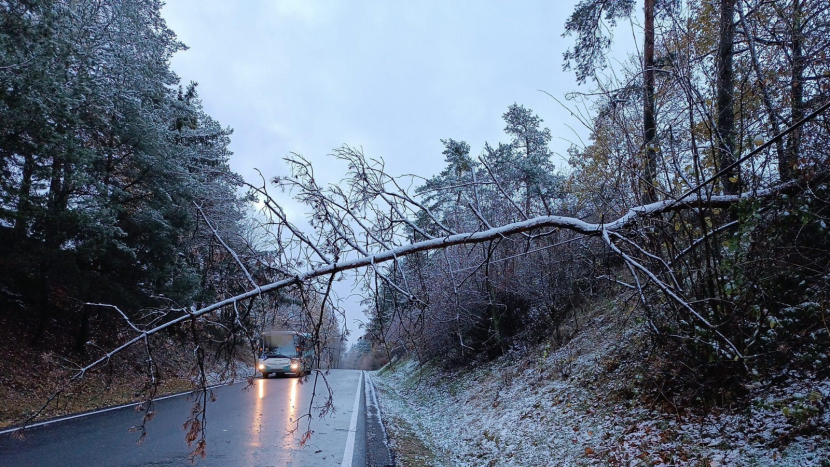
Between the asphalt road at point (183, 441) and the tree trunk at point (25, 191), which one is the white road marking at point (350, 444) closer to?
the asphalt road at point (183, 441)

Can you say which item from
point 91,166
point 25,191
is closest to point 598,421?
point 91,166

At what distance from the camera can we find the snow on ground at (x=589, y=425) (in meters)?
4.20

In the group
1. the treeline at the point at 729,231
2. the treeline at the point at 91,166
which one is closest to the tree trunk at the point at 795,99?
the treeline at the point at 729,231

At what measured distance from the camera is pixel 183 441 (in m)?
7.36

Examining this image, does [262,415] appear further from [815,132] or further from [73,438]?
[815,132]

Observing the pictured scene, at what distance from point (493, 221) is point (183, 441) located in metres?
6.83

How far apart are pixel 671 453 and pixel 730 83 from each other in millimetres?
4965

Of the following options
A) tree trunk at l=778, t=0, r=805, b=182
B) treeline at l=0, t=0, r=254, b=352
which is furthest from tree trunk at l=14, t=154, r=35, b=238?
tree trunk at l=778, t=0, r=805, b=182

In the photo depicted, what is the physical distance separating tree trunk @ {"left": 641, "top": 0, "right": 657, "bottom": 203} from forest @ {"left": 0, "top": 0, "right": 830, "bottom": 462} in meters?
0.08

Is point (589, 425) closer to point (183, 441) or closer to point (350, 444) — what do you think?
point (350, 444)

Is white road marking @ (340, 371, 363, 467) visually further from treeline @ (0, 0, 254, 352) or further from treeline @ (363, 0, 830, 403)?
treeline @ (0, 0, 254, 352)

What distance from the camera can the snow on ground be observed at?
4.20m

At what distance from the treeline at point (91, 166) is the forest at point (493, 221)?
0.07 metres

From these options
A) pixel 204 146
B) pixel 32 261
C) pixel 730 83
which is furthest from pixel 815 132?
pixel 204 146
